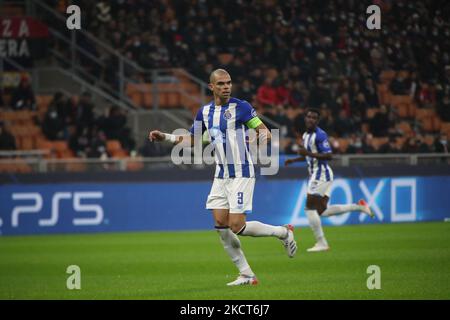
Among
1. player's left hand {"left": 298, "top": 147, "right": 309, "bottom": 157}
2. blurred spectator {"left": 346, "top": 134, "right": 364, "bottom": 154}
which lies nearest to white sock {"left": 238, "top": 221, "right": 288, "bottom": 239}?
player's left hand {"left": 298, "top": 147, "right": 309, "bottom": 157}

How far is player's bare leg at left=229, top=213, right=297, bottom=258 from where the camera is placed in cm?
1065

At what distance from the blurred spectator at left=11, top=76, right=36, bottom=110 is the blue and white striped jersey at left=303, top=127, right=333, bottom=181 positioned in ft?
30.0

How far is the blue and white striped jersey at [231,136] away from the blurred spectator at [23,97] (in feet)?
43.8

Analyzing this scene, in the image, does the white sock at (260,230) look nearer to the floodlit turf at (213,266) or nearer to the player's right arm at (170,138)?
the floodlit turf at (213,266)

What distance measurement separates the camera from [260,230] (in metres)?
11.0

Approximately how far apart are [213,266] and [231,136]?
118 inches

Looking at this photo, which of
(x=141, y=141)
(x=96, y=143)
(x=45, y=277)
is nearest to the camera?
(x=45, y=277)

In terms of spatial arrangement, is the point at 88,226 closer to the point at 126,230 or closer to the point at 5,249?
the point at 126,230

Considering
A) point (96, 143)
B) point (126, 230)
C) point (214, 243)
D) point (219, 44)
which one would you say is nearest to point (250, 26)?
point (219, 44)

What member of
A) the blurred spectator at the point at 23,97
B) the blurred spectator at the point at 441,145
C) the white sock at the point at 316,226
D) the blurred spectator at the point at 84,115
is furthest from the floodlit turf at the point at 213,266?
the blurred spectator at the point at 23,97

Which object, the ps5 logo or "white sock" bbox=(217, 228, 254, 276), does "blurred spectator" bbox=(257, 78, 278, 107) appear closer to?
the ps5 logo

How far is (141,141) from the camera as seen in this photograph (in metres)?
24.9

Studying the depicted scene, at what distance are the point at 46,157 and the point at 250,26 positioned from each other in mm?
6997

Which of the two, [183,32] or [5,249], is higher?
[183,32]
